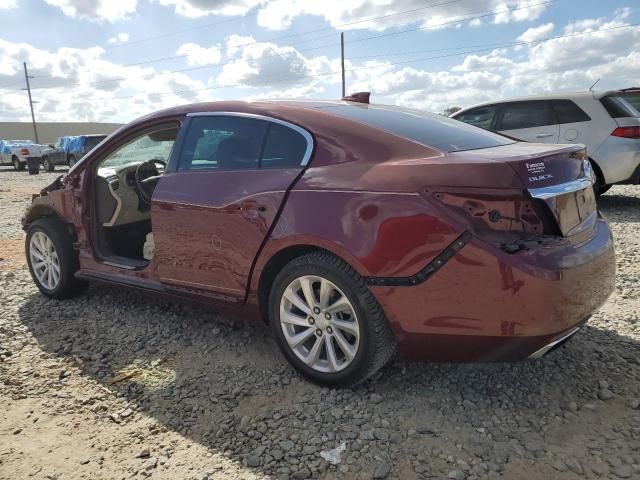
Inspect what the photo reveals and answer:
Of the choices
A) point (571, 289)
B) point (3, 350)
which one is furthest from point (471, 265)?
point (3, 350)

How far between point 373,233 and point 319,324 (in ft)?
2.02

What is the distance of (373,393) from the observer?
287 cm

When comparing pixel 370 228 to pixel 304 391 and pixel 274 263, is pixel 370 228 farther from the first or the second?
pixel 304 391

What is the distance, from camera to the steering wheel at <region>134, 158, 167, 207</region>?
15.0ft

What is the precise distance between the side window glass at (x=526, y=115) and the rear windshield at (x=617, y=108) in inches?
28.2

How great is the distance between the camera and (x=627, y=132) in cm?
727

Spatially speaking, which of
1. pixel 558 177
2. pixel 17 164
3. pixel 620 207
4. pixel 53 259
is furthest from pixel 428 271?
pixel 17 164

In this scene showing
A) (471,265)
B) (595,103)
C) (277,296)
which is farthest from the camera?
(595,103)

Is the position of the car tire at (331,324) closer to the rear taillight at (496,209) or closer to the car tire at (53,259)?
the rear taillight at (496,209)

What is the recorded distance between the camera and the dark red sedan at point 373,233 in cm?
240

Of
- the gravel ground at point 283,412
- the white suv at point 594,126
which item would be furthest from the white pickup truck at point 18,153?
the gravel ground at point 283,412

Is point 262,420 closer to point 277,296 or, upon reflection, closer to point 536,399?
point 277,296

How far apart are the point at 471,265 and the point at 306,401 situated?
1.14 meters

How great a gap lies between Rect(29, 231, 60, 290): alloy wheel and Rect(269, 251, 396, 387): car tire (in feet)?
8.12
